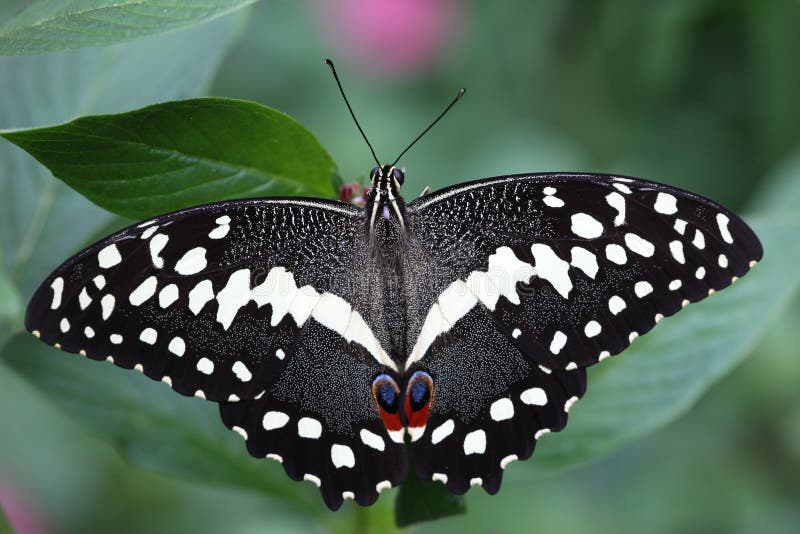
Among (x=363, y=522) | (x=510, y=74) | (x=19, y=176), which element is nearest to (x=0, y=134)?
(x=19, y=176)

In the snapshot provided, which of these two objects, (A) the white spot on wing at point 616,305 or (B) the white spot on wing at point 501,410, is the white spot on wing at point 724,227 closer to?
(A) the white spot on wing at point 616,305

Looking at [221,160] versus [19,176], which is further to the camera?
[19,176]

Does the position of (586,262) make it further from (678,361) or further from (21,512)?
(21,512)

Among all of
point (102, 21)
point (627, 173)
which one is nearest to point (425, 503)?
point (102, 21)

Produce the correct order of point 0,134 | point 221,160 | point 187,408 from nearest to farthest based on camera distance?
point 0,134 < point 221,160 < point 187,408

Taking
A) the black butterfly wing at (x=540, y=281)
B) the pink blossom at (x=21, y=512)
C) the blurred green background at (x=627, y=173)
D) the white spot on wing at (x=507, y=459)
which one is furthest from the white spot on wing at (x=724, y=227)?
the pink blossom at (x=21, y=512)

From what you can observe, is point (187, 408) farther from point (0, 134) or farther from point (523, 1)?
point (523, 1)
